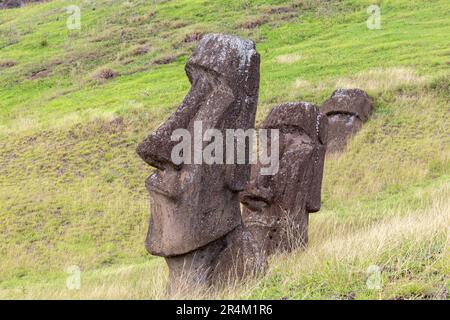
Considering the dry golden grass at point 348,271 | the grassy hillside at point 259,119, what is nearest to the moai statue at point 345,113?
the grassy hillside at point 259,119

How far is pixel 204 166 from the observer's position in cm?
698

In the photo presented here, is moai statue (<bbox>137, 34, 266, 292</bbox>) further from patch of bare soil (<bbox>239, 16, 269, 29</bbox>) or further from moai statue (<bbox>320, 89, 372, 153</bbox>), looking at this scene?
patch of bare soil (<bbox>239, 16, 269, 29</bbox>)

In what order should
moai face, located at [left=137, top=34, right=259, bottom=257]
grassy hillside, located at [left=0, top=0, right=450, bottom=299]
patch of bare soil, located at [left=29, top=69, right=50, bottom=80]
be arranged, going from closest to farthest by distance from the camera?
grassy hillside, located at [left=0, top=0, right=450, bottom=299] → moai face, located at [left=137, top=34, right=259, bottom=257] → patch of bare soil, located at [left=29, top=69, right=50, bottom=80]

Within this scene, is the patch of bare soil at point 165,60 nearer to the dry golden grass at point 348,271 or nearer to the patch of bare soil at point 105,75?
the patch of bare soil at point 105,75

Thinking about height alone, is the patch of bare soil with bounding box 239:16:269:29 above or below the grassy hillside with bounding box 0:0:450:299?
above

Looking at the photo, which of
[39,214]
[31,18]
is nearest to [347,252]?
[39,214]

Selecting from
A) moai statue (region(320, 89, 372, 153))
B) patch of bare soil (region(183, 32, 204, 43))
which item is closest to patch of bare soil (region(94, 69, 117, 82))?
patch of bare soil (region(183, 32, 204, 43))

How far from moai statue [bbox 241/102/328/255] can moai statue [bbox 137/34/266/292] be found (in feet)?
6.62

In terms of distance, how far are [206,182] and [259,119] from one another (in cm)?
1519

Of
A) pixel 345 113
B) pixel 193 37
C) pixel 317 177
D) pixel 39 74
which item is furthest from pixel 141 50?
pixel 317 177

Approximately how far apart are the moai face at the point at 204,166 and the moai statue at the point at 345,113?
12741 mm

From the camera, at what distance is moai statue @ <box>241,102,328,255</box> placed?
9.44 m
